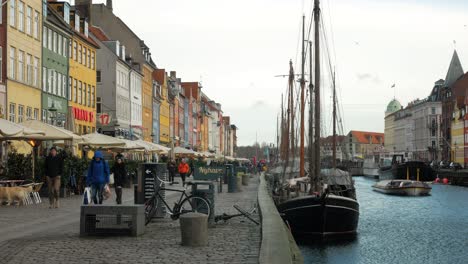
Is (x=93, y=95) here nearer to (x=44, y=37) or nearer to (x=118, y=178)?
(x=44, y=37)

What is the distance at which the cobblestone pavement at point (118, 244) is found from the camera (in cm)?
1126

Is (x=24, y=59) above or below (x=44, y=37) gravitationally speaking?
below

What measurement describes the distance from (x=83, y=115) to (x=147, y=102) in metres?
31.1

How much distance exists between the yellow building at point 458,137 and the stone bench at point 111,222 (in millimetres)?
122458

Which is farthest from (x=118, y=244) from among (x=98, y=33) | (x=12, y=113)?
(x=98, y=33)

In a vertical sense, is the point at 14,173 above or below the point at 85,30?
below

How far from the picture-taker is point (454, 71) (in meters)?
164

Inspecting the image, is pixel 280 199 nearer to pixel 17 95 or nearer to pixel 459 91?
pixel 17 95

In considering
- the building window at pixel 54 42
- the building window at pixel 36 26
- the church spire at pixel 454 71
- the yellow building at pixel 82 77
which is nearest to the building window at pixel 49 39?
the building window at pixel 54 42

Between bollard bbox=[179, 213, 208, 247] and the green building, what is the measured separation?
128 feet

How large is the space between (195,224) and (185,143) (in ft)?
386

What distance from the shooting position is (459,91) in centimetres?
15150

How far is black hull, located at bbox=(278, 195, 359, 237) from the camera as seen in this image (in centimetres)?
2634

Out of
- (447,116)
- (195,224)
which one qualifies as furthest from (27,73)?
(447,116)
